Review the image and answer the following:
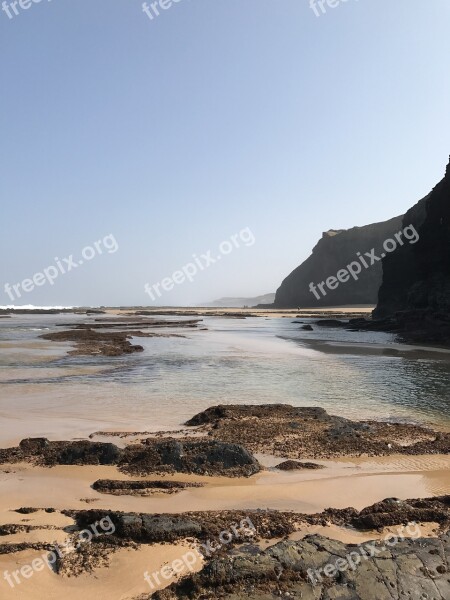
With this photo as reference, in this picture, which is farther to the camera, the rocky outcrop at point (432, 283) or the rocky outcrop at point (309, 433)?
the rocky outcrop at point (432, 283)

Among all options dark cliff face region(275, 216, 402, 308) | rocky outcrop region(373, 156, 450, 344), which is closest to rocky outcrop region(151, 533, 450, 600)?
rocky outcrop region(373, 156, 450, 344)

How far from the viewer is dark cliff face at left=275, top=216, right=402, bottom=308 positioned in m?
133

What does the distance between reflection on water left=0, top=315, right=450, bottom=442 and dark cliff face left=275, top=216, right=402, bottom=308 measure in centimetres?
11150

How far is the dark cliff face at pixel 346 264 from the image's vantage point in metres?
133

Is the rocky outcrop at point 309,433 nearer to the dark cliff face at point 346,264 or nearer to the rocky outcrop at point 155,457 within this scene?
the rocky outcrop at point 155,457

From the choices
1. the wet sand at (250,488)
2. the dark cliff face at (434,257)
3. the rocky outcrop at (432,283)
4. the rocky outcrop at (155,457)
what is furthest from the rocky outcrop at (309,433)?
the dark cliff face at (434,257)

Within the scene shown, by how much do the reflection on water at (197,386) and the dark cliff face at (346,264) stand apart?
111502mm

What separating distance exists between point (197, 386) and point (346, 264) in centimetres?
12739

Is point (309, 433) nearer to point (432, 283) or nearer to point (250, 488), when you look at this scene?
point (250, 488)

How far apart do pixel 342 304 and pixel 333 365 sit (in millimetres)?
121415

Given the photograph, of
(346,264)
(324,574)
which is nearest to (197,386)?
(324,574)

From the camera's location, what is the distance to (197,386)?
16766 mm

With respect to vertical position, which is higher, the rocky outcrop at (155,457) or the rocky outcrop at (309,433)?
the rocky outcrop at (155,457)

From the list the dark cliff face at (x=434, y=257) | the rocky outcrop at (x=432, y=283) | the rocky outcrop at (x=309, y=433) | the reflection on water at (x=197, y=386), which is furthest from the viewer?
the dark cliff face at (x=434, y=257)
